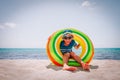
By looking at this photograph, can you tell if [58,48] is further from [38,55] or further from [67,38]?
[38,55]

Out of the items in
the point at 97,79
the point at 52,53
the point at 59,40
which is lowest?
the point at 97,79

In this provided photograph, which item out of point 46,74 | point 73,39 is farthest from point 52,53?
point 46,74

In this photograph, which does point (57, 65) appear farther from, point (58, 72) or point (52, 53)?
point (58, 72)

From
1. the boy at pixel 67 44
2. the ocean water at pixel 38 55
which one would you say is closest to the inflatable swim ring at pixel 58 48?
the boy at pixel 67 44

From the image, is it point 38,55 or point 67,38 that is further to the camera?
point 38,55

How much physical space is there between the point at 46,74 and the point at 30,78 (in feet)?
1.15

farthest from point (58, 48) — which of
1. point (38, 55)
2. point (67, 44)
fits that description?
point (38, 55)

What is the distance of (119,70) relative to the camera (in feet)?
12.5

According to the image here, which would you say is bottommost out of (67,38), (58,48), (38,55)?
(38,55)

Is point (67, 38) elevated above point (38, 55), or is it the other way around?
point (67, 38)

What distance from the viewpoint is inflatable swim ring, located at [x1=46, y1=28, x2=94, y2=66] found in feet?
14.3

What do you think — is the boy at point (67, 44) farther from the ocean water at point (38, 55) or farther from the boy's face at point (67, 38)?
the ocean water at point (38, 55)

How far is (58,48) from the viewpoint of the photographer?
4.54m

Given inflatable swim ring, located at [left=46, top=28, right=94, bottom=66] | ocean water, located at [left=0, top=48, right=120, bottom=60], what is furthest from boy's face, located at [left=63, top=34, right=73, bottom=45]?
ocean water, located at [left=0, top=48, right=120, bottom=60]
